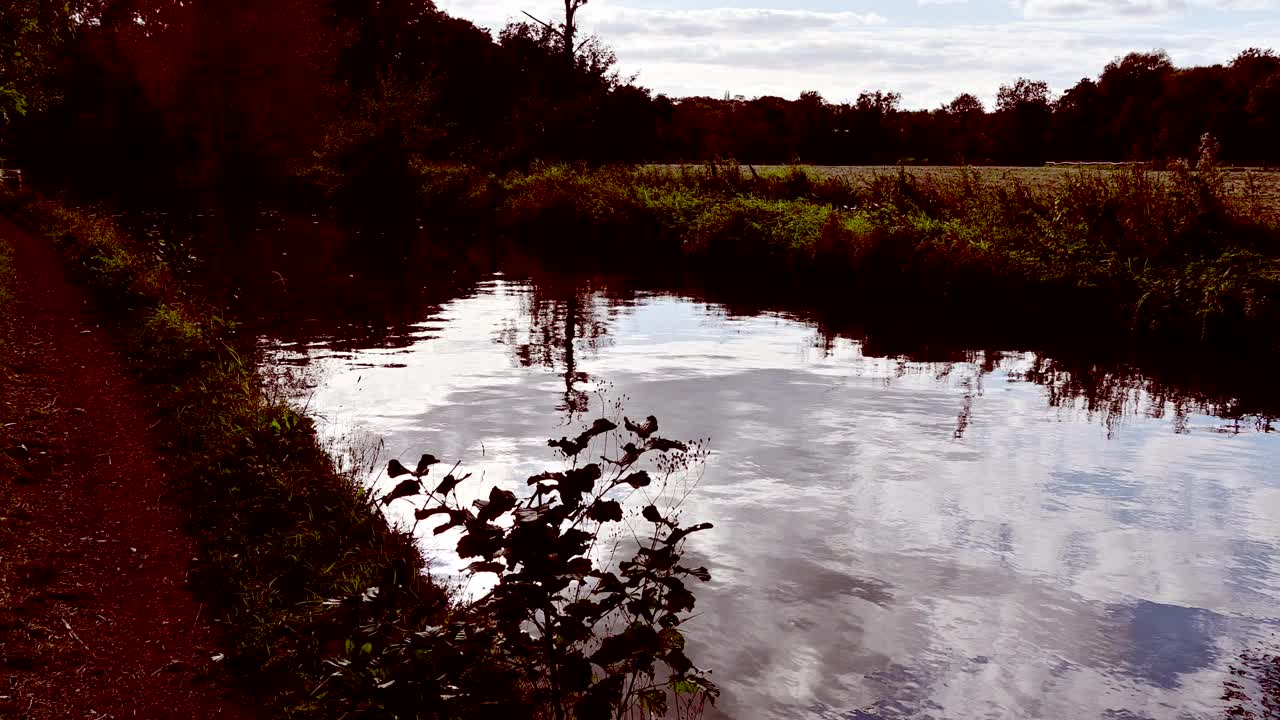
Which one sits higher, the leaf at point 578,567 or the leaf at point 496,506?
the leaf at point 496,506

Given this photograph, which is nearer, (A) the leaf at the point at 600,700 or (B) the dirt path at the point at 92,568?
(A) the leaf at the point at 600,700

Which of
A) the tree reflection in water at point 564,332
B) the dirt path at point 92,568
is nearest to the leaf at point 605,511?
the dirt path at point 92,568

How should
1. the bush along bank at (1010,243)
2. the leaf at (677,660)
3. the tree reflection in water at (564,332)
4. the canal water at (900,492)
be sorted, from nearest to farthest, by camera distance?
1. the leaf at (677,660)
2. the canal water at (900,492)
3. the tree reflection in water at (564,332)
4. the bush along bank at (1010,243)

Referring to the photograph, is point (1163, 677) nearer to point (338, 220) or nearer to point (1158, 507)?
point (1158, 507)

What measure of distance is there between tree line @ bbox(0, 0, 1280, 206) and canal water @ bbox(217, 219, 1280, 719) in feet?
58.0

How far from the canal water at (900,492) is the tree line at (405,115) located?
696 inches

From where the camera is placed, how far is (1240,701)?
17.0ft

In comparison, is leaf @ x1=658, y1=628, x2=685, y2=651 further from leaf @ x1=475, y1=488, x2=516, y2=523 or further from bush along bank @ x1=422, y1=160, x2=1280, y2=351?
bush along bank @ x1=422, y1=160, x2=1280, y2=351

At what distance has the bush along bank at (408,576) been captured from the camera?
3.75m

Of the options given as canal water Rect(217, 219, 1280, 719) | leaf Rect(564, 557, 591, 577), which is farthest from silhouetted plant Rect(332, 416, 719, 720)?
canal water Rect(217, 219, 1280, 719)

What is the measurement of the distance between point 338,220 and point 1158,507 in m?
32.5

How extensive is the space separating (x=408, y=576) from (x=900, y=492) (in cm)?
436

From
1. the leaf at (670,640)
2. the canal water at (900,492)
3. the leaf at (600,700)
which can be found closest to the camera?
the leaf at (600,700)

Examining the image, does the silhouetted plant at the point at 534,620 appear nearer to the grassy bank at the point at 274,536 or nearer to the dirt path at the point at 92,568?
the grassy bank at the point at 274,536
